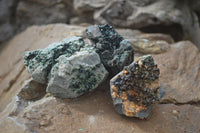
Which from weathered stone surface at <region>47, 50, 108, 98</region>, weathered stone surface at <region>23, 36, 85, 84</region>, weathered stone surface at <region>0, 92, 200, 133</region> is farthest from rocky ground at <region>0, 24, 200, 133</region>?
weathered stone surface at <region>23, 36, 85, 84</region>

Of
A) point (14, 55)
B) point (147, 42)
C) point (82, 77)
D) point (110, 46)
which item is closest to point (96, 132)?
point (82, 77)

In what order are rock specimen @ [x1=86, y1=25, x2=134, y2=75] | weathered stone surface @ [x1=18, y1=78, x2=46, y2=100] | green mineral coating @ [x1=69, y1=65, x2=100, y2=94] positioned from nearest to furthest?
green mineral coating @ [x1=69, y1=65, x2=100, y2=94]
rock specimen @ [x1=86, y1=25, x2=134, y2=75]
weathered stone surface @ [x1=18, y1=78, x2=46, y2=100]

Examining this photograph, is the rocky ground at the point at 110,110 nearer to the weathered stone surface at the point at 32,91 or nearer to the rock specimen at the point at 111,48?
the weathered stone surface at the point at 32,91

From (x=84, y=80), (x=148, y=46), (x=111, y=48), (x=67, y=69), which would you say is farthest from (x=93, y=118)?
(x=148, y=46)

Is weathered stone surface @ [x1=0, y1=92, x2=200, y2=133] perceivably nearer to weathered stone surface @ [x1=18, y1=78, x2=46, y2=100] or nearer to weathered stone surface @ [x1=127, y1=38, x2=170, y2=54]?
weathered stone surface @ [x1=18, y1=78, x2=46, y2=100]

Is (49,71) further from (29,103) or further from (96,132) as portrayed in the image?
(96,132)
